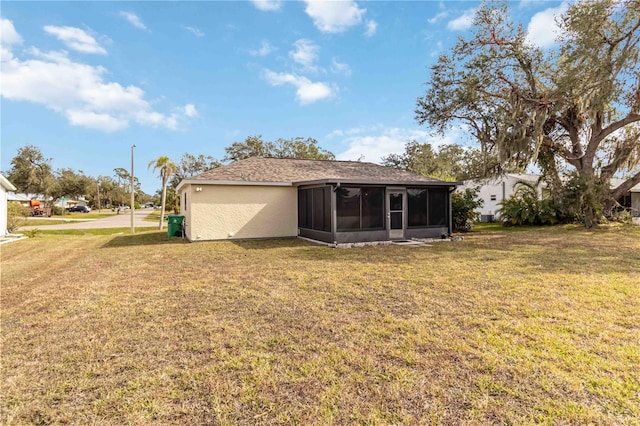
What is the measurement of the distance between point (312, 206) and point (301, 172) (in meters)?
2.82

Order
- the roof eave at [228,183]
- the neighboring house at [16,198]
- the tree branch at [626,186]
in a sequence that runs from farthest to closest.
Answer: the neighboring house at [16,198] → the tree branch at [626,186] → the roof eave at [228,183]

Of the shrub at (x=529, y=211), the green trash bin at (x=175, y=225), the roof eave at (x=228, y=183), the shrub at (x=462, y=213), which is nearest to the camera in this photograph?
the roof eave at (x=228, y=183)

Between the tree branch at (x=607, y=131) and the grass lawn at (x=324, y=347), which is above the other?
the tree branch at (x=607, y=131)

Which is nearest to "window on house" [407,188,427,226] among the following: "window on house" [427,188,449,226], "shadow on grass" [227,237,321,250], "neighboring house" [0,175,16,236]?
"window on house" [427,188,449,226]

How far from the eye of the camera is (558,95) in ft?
44.3

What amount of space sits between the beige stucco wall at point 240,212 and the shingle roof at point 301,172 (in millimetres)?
395

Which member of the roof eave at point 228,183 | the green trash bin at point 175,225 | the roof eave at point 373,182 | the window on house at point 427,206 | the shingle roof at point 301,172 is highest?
the shingle roof at point 301,172

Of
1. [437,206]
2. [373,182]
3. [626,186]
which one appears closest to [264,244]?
[373,182]

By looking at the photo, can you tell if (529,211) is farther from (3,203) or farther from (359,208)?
(3,203)

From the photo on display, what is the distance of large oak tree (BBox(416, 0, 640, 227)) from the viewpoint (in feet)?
39.9

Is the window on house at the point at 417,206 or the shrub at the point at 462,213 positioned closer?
the window on house at the point at 417,206

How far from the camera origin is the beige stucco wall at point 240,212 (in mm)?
12148

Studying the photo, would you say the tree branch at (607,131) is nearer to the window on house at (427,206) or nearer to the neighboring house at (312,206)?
the neighboring house at (312,206)

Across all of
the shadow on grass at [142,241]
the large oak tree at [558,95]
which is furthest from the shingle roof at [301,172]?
the large oak tree at [558,95]
